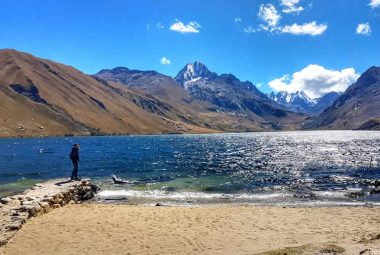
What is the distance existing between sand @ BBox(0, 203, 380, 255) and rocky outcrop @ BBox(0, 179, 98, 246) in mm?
658

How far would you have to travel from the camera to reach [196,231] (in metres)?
23.8

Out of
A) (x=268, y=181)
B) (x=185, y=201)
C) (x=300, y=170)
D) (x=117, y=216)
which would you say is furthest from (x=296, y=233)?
(x=300, y=170)

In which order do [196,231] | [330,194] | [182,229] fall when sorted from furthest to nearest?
[330,194], [182,229], [196,231]

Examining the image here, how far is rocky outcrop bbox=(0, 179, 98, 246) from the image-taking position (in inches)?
937

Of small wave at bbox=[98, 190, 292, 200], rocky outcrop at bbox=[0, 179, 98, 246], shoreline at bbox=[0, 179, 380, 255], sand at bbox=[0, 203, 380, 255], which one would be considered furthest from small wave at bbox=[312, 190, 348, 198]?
rocky outcrop at bbox=[0, 179, 98, 246]

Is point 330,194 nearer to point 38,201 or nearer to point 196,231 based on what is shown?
point 196,231

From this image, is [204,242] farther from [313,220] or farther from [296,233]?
[313,220]

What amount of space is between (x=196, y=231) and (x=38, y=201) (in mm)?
13842

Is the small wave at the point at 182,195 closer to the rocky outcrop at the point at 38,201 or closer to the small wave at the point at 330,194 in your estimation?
the rocky outcrop at the point at 38,201

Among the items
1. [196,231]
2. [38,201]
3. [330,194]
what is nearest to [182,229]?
[196,231]

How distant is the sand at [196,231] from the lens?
65.2ft

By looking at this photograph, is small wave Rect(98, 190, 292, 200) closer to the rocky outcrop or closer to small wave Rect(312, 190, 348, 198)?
the rocky outcrop

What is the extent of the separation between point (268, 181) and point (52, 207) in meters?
32.2

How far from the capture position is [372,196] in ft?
140
